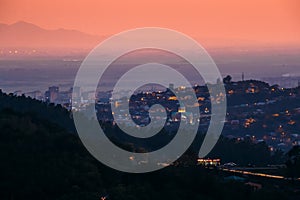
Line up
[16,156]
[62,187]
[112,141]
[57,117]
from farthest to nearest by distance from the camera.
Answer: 1. [57,117]
2. [112,141]
3. [16,156]
4. [62,187]

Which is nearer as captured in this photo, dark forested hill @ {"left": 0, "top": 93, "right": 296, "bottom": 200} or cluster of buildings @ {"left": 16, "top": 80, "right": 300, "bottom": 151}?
dark forested hill @ {"left": 0, "top": 93, "right": 296, "bottom": 200}

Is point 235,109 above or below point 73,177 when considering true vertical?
above

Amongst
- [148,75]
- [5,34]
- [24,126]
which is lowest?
[24,126]

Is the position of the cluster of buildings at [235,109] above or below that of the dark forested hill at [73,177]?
above

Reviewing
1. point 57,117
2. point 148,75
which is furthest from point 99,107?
point 148,75

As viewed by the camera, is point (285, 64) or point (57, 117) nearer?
point (57, 117)

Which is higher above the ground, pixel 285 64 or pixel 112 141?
pixel 285 64

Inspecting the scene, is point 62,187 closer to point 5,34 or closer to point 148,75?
point 148,75

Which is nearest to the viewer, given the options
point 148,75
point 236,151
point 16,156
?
point 16,156

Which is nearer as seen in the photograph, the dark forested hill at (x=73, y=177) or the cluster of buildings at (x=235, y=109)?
the dark forested hill at (x=73, y=177)

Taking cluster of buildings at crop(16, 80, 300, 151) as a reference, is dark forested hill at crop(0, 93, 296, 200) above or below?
below

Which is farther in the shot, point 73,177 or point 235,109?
point 235,109
